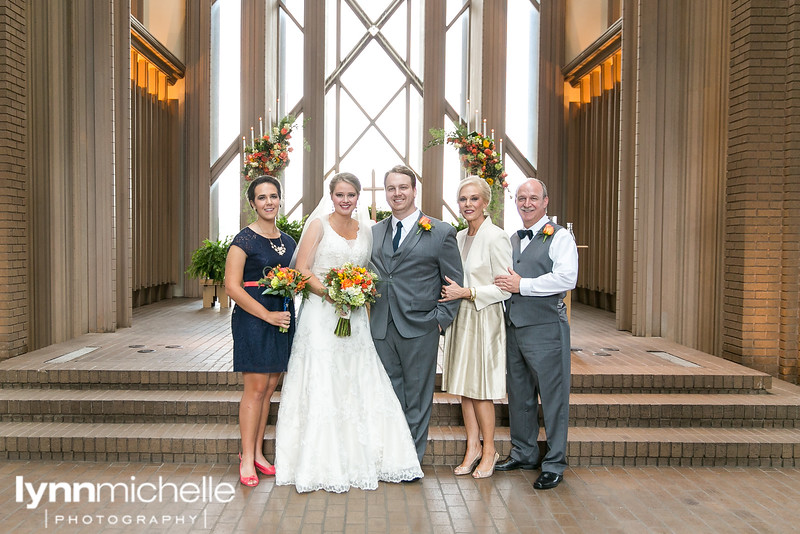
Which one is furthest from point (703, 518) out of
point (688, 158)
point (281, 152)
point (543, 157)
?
point (543, 157)

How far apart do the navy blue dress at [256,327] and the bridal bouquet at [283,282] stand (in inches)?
4.3

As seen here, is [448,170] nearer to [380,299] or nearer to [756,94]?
[756,94]

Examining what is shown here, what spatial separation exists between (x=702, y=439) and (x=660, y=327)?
3.40 metres

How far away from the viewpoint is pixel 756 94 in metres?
6.62

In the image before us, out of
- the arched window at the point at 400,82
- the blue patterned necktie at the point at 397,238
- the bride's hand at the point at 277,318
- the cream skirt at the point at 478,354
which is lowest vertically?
the cream skirt at the point at 478,354

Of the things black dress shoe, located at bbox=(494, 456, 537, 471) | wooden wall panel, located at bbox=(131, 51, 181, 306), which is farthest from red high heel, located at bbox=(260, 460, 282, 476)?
wooden wall panel, located at bbox=(131, 51, 181, 306)

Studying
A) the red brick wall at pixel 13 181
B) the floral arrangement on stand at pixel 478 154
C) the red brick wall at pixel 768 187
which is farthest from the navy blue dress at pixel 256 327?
the red brick wall at pixel 768 187

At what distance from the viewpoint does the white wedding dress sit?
14.1 feet

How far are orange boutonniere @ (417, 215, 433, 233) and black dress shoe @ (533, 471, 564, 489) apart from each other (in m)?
1.75

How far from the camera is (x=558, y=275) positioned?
429 centimetres

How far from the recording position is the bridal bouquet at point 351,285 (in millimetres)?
4082

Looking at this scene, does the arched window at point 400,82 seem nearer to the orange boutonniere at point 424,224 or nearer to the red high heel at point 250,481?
the orange boutonniere at point 424,224

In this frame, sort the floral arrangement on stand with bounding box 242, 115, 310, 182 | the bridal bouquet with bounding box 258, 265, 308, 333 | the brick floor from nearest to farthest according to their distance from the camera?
the brick floor, the bridal bouquet with bounding box 258, 265, 308, 333, the floral arrangement on stand with bounding box 242, 115, 310, 182

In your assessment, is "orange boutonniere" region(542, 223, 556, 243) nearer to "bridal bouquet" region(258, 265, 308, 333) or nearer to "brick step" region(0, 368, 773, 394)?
"bridal bouquet" region(258, 265, 308, 333)
